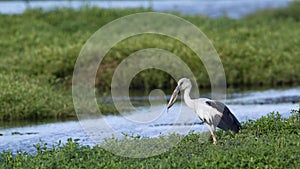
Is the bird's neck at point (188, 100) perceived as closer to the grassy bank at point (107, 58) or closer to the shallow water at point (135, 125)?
the shallow water at point (135, 125)

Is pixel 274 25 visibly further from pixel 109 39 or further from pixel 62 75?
pixel 62 75

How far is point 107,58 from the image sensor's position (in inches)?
538

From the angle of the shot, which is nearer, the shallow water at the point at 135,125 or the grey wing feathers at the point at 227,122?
the grey wing feathers at the point at 227,122

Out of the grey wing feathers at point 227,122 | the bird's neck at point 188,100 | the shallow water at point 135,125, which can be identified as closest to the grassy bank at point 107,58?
the shallow water at point 135,125

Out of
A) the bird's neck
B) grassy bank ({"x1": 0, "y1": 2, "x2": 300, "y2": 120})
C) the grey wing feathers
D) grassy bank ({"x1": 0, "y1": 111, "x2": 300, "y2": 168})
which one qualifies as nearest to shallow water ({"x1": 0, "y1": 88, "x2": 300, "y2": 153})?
grassy bank ({"x1": 0, "y1": 2, "x2": 300, "y2": 120})

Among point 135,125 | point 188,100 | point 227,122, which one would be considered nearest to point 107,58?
point 135,125

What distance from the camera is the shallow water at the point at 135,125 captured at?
9094 mm

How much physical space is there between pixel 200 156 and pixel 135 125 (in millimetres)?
3761

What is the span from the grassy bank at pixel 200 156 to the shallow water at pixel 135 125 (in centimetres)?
159

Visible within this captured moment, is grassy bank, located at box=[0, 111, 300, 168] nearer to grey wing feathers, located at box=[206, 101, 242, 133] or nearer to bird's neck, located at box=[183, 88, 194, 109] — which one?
grey wing feathers, located at box=[206, 101, 242, 133]

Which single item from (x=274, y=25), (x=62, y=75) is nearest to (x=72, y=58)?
(x=62, y=75)

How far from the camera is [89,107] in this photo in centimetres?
1082

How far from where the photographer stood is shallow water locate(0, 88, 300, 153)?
29.8 feet

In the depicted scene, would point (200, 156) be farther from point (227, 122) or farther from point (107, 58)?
point (107, 58)
